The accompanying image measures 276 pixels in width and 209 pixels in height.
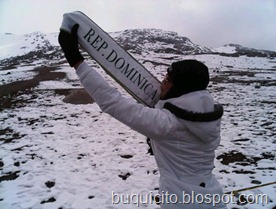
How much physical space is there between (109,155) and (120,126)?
2.93 metres

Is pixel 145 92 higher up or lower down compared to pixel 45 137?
lower down

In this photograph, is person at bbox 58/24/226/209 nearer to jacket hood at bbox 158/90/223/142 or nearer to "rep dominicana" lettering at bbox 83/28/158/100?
jacket hood at bbox 158/90/223/142

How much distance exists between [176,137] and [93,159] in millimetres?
5690

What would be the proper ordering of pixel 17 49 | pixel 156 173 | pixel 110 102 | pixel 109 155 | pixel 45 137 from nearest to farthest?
pixel 110 102, pixel 156 173, pixel 109 155, pixel 45 137, pixel 17 49

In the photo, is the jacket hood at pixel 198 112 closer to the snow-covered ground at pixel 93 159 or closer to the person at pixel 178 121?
the person at pixel 178 121

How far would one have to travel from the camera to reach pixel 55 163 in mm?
6848

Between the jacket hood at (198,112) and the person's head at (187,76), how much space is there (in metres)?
0.05

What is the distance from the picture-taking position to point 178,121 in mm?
1784

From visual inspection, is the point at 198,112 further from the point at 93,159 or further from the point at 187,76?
the point at 93,159

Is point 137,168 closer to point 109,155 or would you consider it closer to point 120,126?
point 109,155

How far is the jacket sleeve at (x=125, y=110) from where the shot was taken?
1.68 metres

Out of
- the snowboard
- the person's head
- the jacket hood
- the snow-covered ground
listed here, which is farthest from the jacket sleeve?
the snow-covered ground

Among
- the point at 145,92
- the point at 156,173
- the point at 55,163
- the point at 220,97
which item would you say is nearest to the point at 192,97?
the point at 145,92

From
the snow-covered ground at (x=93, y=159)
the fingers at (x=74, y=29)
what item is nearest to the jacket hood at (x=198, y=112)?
the fingers at (x=74, y=29)
